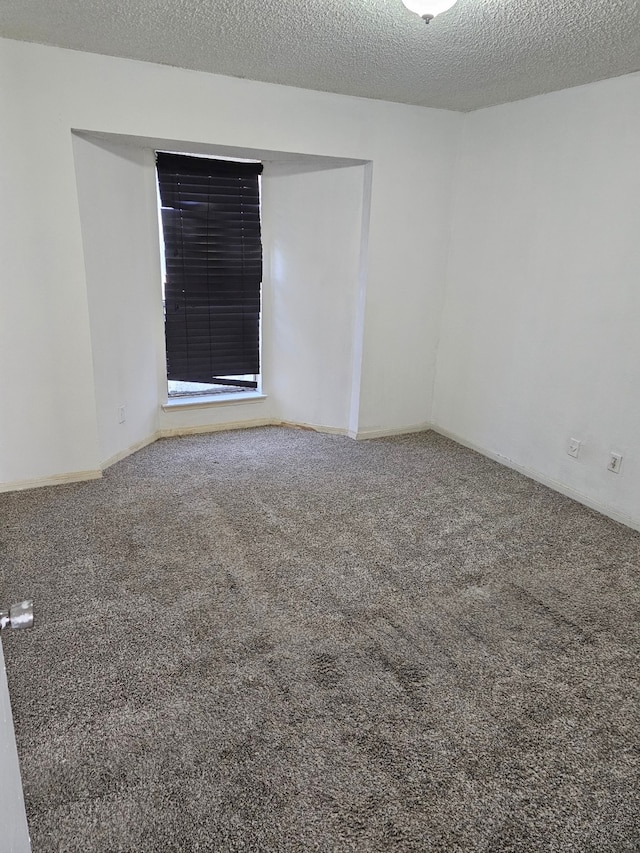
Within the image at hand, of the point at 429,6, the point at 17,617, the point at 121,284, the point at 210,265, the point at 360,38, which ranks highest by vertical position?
the point at 360,38

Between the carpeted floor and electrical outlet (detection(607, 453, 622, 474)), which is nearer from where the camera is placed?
the carpeted floor

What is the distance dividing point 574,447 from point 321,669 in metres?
2.26

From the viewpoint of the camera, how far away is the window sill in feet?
13.9

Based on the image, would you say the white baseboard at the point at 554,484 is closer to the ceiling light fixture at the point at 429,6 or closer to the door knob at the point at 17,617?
the ceiling light fixture at the point at 429,6

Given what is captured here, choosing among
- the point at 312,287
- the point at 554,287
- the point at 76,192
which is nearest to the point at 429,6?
the point at 554,287

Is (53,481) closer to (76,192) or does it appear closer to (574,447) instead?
(76,192)

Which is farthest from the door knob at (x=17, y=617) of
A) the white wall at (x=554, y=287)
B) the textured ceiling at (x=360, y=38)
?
the white wall at (x=554, y=287)

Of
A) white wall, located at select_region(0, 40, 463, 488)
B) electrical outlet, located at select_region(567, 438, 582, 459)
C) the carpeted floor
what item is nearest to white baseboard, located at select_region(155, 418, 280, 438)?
white wall, located at select_region(0, 40, 463, 488)

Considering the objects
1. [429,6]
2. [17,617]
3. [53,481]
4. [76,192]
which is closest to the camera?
[17,617]

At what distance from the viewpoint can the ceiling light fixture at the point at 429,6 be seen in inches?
73.6

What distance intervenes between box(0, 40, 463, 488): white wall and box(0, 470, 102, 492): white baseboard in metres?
0.01

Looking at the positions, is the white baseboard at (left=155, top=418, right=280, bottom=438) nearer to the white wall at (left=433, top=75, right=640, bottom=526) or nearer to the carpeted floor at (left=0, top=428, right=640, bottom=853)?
the carpeted floor at (left=0, top=428, right=640, bottom=853)

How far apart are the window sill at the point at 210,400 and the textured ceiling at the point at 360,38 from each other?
2.26 meters

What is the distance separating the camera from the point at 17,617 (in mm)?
904
